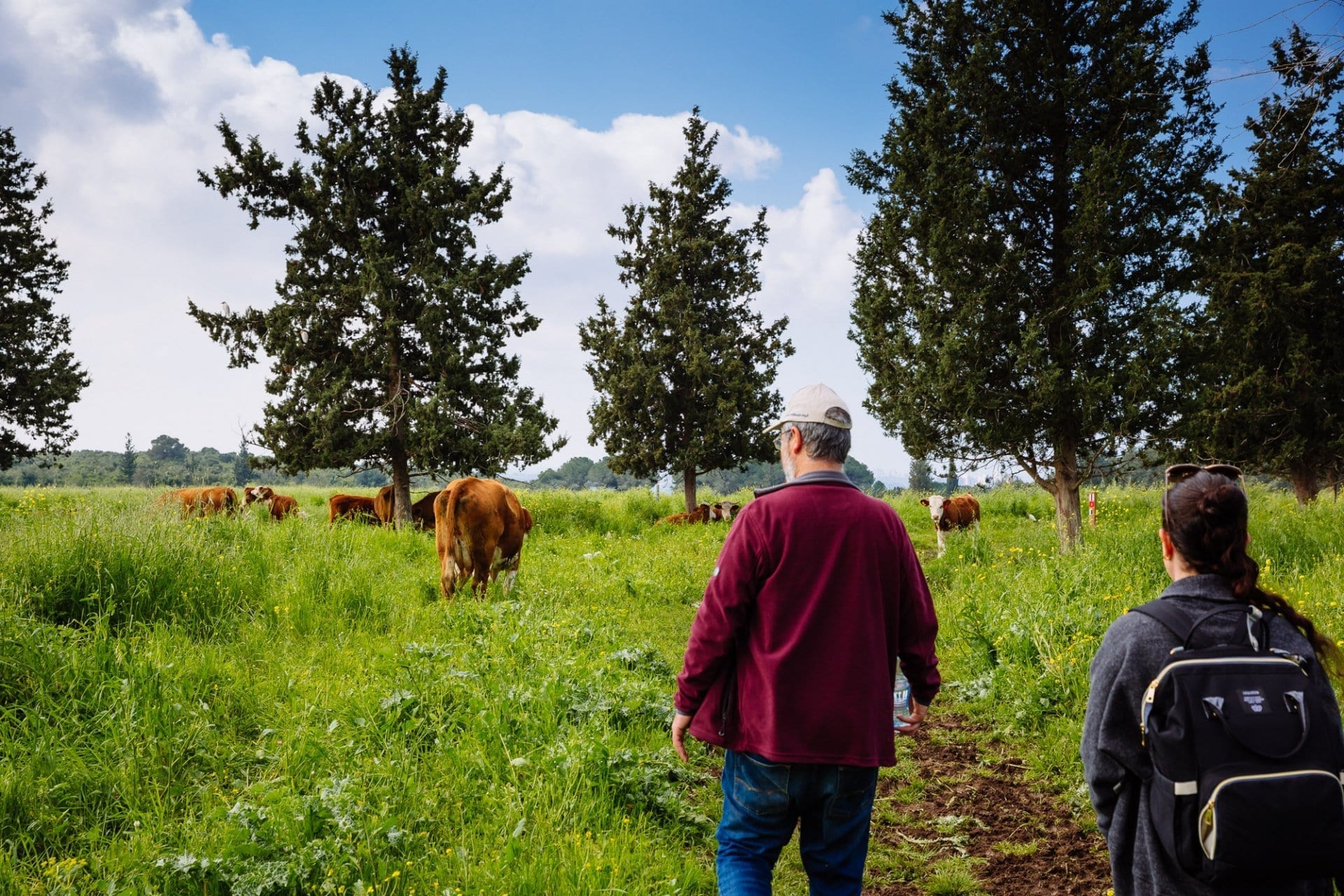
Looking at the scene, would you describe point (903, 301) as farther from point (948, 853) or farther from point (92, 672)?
point (92, 672)

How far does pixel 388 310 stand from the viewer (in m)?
17.2

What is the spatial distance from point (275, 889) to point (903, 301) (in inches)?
529

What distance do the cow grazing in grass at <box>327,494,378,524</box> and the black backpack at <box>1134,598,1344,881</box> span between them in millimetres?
17205

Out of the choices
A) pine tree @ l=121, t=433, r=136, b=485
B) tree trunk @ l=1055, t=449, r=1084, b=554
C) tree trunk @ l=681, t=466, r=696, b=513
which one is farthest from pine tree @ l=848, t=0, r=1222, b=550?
pine tree @ l=121, t=433, r=136, b=485

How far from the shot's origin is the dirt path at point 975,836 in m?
4.21

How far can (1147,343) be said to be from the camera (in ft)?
38.4

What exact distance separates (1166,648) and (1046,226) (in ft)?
42.6

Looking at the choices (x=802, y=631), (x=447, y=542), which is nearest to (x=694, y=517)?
(x=447, y=542)

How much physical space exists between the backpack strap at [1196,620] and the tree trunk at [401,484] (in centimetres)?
1735

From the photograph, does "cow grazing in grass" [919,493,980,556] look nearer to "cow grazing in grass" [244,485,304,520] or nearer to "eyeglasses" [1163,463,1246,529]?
"cow grazing in grass" [244,485,304,520]

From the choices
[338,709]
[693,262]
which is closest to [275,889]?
[338,709]

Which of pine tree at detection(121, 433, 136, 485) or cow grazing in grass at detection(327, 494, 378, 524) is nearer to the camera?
cow grazing in grass at detection(327, 494, 378, 524)

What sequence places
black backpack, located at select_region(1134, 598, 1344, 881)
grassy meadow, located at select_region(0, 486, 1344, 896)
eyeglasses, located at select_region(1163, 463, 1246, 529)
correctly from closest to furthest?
black backpack, located at select_region(1134, 598, 1344, 881) < eyeglasses, located at select_region(1163, 463, 1246, 529) < grassy meadow, located at select_region(0, 486, 1344, 896)

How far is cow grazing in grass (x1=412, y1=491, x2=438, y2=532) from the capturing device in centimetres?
1766
